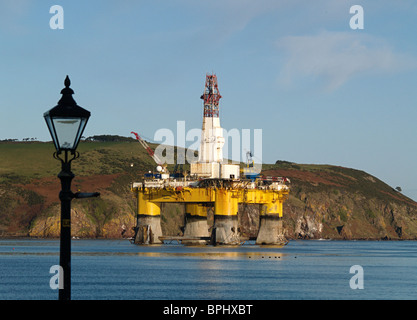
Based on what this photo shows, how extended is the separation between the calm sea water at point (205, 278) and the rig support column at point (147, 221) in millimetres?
17982

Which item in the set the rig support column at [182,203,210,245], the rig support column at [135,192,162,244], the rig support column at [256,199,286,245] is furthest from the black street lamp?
the rig support column at [182,203,210,245]

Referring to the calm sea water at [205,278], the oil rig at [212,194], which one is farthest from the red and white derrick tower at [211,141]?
the calm sea water at [205,278]

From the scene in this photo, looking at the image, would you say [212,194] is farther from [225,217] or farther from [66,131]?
[66,131]

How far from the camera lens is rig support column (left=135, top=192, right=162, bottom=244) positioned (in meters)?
138

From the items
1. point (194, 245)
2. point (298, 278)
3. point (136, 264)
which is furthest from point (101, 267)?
point (194, 245)

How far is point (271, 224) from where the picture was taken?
146 metres

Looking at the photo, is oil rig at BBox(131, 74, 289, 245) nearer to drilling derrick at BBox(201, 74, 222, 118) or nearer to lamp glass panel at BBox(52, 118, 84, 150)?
drilling derrick at BBox(201, 74, 222, 118)

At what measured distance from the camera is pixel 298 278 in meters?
81.5

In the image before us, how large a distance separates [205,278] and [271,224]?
67312 mm

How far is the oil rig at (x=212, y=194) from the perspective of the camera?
133m

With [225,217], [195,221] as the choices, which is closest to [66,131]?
[225,217]
